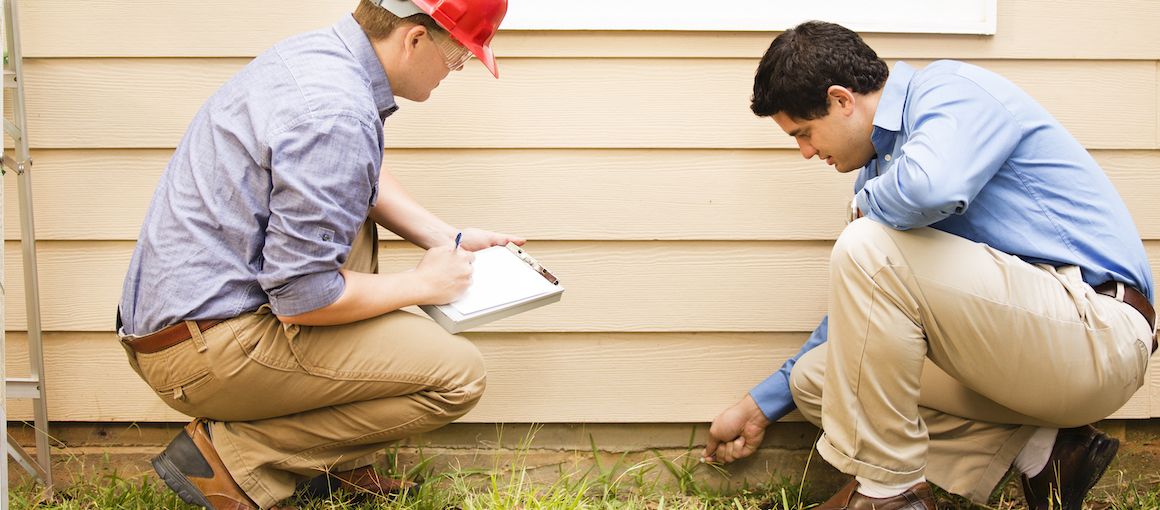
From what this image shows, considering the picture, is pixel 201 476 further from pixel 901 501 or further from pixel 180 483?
pixel 901 501

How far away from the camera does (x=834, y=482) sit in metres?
2.63

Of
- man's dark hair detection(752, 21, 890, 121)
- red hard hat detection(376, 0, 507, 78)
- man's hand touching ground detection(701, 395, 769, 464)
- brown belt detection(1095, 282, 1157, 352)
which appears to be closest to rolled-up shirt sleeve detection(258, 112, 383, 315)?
red hard hat detection(376, 0, 507, 78)

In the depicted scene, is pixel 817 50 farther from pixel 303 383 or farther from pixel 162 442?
pixel 162 442

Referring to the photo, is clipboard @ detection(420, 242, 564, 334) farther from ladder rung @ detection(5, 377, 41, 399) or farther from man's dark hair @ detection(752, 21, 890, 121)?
ladder rung @ detection(5, 377, 41, 399)

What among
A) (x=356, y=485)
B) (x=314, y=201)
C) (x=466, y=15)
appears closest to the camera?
(x=314, y=201)

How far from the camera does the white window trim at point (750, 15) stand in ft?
7.80

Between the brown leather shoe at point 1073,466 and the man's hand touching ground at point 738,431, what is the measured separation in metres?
0.68

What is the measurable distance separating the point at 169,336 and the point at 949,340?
5.19ft

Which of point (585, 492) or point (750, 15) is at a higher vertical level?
point (750, 15)

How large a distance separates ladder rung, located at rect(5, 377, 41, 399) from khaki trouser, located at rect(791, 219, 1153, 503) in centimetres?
198

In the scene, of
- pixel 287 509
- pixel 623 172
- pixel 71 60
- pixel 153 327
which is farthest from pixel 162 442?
pixel 623 172

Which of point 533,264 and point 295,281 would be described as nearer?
point 295,281

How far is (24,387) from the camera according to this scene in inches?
96.5

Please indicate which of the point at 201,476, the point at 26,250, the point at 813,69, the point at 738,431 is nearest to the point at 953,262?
the point at 813,69
